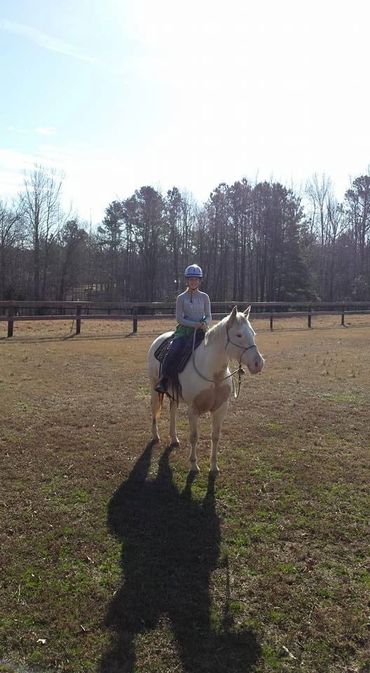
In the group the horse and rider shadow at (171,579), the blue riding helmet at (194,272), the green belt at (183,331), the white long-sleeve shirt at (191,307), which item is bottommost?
the horse and rider shadow at (171,579)

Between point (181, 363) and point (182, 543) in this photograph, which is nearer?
point (182, 543)

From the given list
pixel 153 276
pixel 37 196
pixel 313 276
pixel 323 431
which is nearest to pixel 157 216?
pixel 153 276

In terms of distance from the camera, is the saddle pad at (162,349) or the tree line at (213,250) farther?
the tree line at (213,250)

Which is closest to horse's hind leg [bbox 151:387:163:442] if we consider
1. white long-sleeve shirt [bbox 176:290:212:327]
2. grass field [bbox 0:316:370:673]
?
grass field [bbox 0:316:370:673]

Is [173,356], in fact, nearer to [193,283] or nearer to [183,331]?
[183,331]

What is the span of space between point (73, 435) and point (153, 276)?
46724mm

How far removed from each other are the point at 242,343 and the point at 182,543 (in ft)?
6.92

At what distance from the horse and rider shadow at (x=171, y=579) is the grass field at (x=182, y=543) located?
1cm

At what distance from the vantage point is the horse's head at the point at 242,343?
193 inches

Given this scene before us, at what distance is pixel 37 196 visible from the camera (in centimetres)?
4609

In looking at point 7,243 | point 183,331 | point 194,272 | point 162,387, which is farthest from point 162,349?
point 7,243

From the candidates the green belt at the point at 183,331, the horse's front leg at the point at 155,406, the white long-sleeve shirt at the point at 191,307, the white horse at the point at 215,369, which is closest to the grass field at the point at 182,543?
the horse's front leg at the point at 155,406

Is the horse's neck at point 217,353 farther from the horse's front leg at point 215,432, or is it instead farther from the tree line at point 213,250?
the tree line at point 213,250

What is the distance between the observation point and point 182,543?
4.09 m
